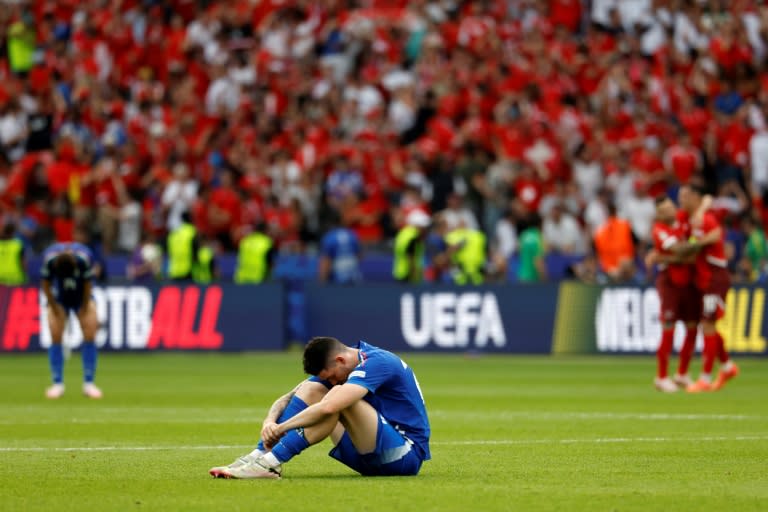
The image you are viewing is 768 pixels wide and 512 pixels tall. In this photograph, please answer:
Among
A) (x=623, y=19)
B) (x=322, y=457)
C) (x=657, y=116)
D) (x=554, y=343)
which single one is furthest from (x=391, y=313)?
(x=322, y=457)

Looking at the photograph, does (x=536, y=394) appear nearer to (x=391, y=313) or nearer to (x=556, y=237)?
(x=391, y=313)

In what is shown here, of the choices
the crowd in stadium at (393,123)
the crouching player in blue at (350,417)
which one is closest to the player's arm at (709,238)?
the crowd in stadium at (393,123)

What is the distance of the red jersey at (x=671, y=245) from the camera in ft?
63.7

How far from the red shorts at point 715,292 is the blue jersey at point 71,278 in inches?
294

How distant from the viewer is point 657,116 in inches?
1209

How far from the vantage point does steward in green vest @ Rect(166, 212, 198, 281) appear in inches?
1128

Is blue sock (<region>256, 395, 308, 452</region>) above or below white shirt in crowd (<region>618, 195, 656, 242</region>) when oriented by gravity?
below

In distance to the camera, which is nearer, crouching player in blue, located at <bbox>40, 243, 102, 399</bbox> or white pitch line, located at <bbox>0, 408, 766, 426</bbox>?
white pitch line, located at <bbox>0, 408, 766, 426</bbox>

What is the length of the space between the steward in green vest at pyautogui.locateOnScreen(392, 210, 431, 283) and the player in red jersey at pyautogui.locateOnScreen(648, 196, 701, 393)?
27.2 ft

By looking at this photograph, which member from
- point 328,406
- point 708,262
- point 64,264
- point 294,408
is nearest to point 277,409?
point 294,408

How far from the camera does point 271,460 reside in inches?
397

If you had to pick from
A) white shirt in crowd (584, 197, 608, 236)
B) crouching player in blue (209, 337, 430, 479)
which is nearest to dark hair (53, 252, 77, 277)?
crouching player in blue (209, 337, 430, 479)

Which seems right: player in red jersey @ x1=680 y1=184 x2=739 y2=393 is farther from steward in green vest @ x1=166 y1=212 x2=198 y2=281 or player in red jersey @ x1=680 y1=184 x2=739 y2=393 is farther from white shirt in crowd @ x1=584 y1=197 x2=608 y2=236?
steward in green vest @ x1=166 y1=212 x2=198 y2=281

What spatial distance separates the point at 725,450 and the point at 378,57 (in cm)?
2171
